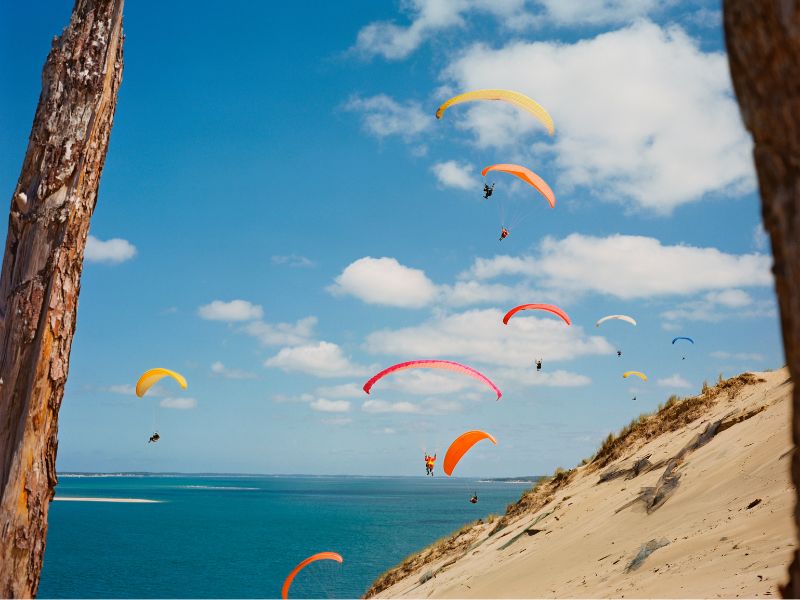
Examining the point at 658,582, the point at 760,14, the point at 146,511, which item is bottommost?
the point at 146,511

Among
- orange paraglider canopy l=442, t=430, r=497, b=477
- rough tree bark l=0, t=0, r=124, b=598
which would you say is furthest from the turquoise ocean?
rough tree bark l=0, t=0, r=124, b=598

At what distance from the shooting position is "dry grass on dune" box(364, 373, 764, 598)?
19.1 metres

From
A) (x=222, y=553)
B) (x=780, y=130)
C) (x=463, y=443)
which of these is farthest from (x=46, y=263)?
(x=222, y=553)

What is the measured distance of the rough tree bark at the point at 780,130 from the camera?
2268 mm

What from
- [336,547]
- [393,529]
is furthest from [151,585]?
[393,529]

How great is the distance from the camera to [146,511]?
156 m

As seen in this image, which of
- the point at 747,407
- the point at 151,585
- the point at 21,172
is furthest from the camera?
the point at 151,585

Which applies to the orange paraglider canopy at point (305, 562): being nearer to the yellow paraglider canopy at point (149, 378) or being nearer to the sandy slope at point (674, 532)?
the sandy slope at point (674, 532)

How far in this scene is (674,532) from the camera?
439 inches

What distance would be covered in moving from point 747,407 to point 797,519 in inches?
596

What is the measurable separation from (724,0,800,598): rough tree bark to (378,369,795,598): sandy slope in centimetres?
538

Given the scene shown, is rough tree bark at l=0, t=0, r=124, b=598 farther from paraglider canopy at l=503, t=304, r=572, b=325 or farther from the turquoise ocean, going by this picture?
the turquoise ocean

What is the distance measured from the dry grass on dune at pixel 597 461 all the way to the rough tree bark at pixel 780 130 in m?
18.0

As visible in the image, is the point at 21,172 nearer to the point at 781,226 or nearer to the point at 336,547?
the point at 781,226
